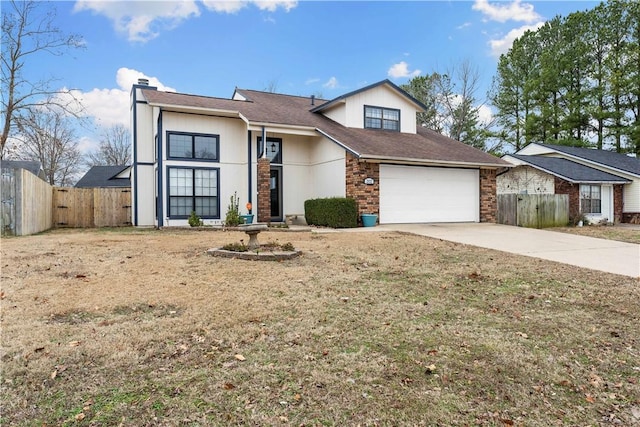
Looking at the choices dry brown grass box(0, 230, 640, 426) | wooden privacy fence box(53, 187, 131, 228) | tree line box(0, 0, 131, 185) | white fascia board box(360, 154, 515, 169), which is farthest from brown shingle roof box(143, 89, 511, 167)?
dry brown grass box(0, 230, 640, 426)

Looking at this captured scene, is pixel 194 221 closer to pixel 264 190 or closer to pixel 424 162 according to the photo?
pixel 264 190

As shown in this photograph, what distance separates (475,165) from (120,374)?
631 inches

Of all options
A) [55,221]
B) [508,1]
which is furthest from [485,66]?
[55,221]

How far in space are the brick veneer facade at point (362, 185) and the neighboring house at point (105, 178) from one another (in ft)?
66.5

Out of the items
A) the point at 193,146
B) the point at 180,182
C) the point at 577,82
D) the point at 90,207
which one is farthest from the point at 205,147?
the point at 577,82

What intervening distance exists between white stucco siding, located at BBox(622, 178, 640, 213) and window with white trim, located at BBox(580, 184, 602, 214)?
7.77ft

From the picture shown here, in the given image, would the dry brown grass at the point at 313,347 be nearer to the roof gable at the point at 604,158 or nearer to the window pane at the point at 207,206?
the window pane at the point at 207,206

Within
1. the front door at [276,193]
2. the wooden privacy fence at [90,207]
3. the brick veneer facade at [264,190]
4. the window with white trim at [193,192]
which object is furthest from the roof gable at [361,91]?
the wooden privacy fence at [90,207]

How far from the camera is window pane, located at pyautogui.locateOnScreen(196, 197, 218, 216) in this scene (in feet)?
49.8

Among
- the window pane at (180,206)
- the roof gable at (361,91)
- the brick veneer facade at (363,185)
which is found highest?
the roof gable at (361,91)

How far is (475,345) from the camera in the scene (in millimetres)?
3523

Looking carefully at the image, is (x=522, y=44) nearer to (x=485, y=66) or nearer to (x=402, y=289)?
(x=485, y=66)

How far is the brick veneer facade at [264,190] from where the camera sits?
1514 cm

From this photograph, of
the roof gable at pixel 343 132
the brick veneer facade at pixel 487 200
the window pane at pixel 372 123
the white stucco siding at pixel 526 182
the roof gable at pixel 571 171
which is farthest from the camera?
the white stucco siding at pixel 526 182
